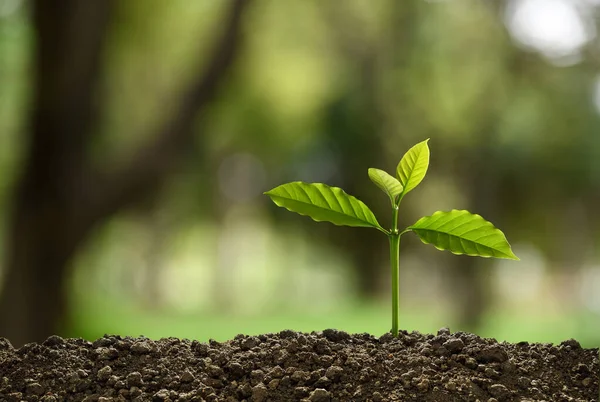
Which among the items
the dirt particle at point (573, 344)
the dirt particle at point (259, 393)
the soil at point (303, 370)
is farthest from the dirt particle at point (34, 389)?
the dirt particle at point (573, 344)

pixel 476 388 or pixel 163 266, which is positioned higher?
pixel 163 266

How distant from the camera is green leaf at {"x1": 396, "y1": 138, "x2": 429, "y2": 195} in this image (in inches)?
43.3

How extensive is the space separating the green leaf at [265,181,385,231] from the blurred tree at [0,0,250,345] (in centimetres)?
303

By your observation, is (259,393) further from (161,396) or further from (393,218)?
(393,218)

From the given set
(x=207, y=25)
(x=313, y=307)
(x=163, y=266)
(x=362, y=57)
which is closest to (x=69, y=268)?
(x=207, y=25)

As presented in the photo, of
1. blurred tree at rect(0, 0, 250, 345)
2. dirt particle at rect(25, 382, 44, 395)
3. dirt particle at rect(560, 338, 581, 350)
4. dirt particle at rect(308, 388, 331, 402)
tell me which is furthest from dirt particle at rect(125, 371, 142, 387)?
blurred tree at rect(0, 0, 250, 345)

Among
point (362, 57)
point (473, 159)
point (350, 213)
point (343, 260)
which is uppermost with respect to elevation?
point (362, 57)

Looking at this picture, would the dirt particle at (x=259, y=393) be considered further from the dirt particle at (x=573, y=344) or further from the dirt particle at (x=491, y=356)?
the dirt particle at (x=573, y=344)

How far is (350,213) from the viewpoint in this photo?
3.52 ft

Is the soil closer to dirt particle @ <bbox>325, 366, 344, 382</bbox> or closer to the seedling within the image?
dirt particle @ <bbox>325, 366, 344, 382</bbox>

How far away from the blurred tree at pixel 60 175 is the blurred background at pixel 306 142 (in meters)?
0.01

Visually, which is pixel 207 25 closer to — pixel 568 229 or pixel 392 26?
pixel 392 26

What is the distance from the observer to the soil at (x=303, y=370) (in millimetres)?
922

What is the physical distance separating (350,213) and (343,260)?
8910 mm
